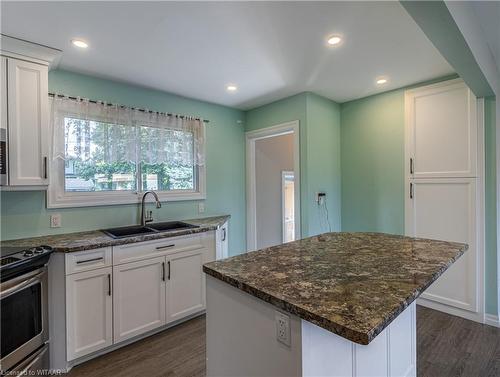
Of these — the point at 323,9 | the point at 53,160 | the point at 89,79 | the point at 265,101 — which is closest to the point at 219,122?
the point at 265,101

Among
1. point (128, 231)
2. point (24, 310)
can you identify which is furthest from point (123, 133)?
point (24, 310)

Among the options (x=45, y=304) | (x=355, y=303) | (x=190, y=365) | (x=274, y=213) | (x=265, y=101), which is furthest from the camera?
(x=274, y=213)

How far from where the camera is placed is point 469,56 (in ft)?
5.69

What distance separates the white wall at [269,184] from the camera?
4264mm

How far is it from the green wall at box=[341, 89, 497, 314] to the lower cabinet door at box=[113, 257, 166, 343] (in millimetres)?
2479

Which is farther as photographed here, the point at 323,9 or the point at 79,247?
the point at 79,247

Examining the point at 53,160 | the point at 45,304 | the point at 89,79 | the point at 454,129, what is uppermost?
the point at 89,79

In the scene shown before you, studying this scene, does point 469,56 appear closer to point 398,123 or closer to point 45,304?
point 398,123

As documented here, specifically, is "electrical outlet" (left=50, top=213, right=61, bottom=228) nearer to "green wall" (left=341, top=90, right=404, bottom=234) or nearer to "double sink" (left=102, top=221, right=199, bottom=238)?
"double sink" (left=102, top=221, right=199, bottom=238)

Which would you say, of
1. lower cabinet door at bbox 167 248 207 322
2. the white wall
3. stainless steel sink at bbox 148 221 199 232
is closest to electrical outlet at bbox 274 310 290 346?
lower cabinet door at bbox 167 248 207 322

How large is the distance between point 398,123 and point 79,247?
3.42m

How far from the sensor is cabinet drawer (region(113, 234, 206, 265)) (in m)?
2.25

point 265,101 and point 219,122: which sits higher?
point 265,101

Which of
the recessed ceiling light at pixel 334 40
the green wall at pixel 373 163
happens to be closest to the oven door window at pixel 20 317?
the recessed ceiling light at pixel 334 40
